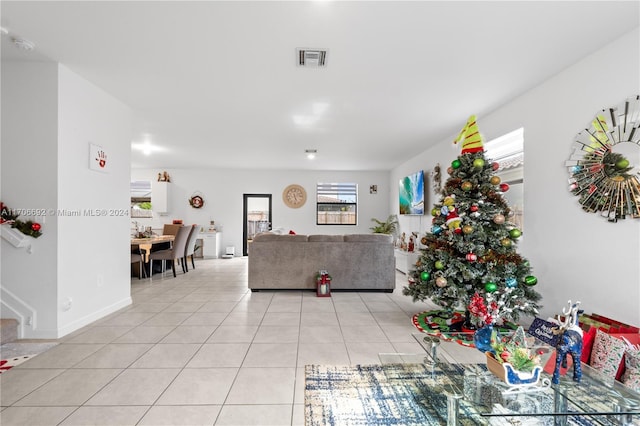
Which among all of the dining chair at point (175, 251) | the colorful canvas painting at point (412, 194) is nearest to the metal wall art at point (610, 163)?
the colorful canvas painting at point (412, 194)

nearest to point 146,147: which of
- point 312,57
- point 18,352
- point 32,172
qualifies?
point 32,172

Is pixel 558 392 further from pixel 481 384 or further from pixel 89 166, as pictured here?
pixel 89 166

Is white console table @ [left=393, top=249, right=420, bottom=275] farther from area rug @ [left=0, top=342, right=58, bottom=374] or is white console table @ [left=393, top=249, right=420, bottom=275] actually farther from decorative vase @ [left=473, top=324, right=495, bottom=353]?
area rug @ [left=0, top=342, right=58, bottom=374]

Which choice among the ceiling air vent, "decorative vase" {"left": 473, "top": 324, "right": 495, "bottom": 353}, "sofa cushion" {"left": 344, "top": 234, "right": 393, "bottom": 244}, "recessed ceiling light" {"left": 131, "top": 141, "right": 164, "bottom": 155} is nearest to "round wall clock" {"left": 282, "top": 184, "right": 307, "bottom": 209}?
"recessed ceiling light" {"left": 131, "top": 141, "right": 164, "bottom": 155}

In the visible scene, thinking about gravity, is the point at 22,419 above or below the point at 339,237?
below

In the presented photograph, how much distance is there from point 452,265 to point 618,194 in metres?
1.37

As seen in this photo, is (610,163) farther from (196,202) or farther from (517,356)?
(196,202)

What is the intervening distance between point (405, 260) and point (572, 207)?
3.53m

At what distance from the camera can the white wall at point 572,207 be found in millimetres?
2336

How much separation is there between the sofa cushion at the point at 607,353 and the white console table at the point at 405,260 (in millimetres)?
3416

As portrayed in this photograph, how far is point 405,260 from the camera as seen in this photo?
20.1ft

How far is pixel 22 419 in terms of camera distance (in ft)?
5.79

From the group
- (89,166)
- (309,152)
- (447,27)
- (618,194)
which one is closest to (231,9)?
(447,27)

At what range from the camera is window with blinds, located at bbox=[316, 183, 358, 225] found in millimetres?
9219
